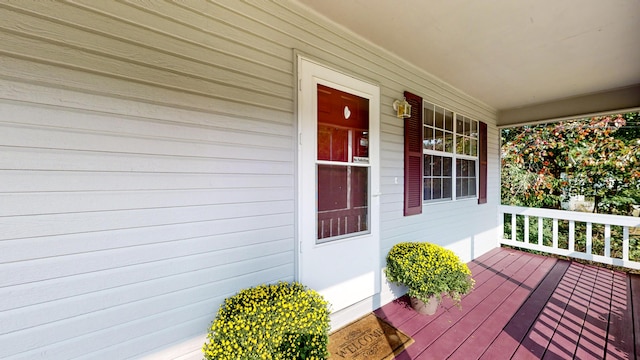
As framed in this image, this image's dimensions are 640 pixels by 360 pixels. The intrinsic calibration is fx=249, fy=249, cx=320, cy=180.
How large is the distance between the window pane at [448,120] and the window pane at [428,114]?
400 millimetres

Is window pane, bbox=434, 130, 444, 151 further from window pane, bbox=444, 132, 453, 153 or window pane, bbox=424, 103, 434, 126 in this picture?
window pane, bbox=424, 103, 434, 126

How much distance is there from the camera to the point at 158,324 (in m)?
1.48

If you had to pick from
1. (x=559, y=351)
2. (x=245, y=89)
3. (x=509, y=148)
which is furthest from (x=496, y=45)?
(x=509, y=148)

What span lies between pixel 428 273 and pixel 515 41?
2.51m

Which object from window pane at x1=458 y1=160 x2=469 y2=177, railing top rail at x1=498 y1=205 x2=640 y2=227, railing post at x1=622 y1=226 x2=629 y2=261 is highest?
window pane at x1=458 y1=160 x2=469 y2=177

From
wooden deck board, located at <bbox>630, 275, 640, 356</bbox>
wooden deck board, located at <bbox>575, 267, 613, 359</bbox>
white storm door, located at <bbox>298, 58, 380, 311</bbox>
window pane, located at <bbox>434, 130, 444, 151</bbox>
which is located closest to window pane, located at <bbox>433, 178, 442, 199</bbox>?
window pane, located at <bbox>434, 130, 444, 151</bbox>

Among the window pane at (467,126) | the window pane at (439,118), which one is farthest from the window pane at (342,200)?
the window pane at (467,126)

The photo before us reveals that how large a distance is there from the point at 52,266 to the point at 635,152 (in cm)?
936

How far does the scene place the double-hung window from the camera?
3451 millimetres

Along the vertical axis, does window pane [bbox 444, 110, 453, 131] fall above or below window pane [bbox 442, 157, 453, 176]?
above

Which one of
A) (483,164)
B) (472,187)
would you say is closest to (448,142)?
(472,187)

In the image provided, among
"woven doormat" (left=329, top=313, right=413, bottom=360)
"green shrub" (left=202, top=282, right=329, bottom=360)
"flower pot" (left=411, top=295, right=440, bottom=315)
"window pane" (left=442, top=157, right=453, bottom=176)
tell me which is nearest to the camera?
"green shrub" (left=202, top=282, right=329, bottom=360)

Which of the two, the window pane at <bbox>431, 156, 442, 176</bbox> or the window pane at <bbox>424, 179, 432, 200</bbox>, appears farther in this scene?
the window pane at <bbox>431, 156, 442, 176</bbox>

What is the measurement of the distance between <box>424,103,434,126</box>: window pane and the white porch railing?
10.1ft
